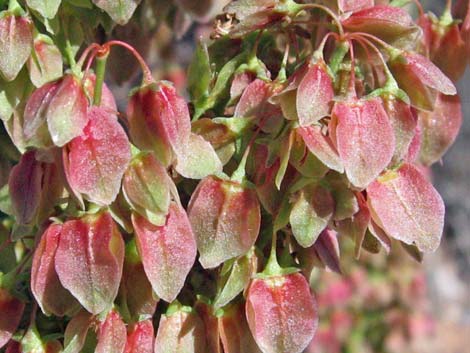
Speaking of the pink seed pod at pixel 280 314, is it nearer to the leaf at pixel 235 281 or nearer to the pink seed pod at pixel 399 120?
the leaf at pixel 235 281

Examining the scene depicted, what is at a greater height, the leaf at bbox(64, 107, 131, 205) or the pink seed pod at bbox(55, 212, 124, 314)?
the leaf at bbox(64, 107, 131, 205)

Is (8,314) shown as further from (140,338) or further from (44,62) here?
(44,62)

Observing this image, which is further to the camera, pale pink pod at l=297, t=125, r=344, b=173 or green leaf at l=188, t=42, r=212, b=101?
green leaf at l=188, t=42, r=212, b=101

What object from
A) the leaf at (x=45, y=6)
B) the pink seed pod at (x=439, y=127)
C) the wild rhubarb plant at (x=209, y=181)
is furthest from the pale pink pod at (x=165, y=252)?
the pink seed pod at (x=439, y=127)

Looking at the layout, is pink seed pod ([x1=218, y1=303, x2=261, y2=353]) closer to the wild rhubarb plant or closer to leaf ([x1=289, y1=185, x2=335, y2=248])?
the wild rhubarb plant

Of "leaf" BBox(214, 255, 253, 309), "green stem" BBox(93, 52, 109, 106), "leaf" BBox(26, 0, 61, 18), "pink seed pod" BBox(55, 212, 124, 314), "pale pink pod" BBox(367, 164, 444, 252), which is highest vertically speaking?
"leaf" BBox(26, 0, 61, 18)

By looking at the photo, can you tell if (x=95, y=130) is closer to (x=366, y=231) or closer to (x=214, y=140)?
(x=214, y=140)

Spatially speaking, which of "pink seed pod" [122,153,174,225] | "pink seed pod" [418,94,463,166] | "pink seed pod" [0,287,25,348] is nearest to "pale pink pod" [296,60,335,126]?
"pink seed pod" [122,153,174,225]

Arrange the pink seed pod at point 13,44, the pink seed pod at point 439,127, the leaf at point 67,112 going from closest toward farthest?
the leaf at point 67,112 → the pink seed pod at point 13,44 → the pink seed pod at point 439,127
